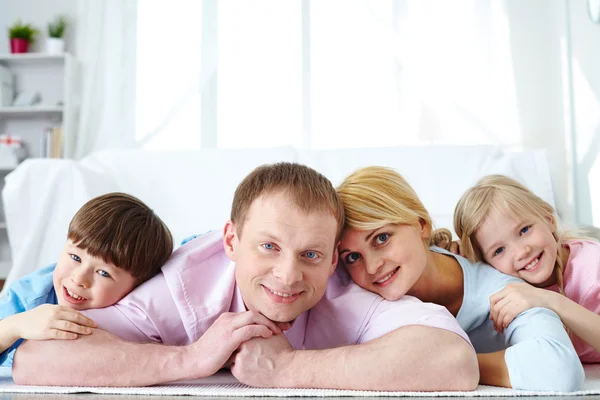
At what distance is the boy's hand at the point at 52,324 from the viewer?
108 cm

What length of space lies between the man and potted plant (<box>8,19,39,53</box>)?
3712 millimetres

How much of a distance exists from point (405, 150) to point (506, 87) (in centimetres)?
136

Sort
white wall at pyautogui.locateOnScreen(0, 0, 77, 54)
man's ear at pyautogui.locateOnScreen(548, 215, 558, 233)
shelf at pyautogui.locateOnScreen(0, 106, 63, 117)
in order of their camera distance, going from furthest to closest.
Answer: white wall at pyautogui.locateOnScreen(0, 0, 77, 54) → shelf at pyautogui.locateOnScreen(0, 106, 63, 117) → man's ear at pyautogui.locateOnScreen(548, 215, 558, 233)

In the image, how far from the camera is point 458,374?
1017 millimetres

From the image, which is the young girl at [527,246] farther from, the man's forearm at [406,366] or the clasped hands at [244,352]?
the clasped hands at [244,352]

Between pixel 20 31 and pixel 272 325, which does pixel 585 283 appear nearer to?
pixel 272 325

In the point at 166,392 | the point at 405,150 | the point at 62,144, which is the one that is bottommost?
the point at 166,392

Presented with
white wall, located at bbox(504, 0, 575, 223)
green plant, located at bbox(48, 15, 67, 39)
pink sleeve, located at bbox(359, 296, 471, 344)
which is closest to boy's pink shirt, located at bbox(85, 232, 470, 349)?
pink sleeve, located at bbox(359, 296, 471, 344)

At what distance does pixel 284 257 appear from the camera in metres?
1.10

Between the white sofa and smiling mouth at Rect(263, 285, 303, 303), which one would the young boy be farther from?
the white sofa

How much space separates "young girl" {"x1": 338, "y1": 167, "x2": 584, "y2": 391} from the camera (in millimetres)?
1033

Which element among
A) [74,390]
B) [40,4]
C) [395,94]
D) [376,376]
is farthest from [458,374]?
[40,4]

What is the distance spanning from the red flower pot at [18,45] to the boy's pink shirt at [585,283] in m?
4.07

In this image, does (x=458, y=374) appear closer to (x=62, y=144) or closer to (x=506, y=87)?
(x=506, y=87)
